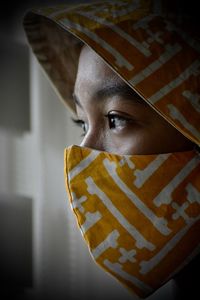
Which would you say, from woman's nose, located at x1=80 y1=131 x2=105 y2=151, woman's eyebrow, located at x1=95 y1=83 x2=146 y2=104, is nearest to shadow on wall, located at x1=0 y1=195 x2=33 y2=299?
woman's nose, located at x1=80 y1=131 x2=105 y2=151

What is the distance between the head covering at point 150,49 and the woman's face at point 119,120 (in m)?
0.05

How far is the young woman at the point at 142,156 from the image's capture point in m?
0.62

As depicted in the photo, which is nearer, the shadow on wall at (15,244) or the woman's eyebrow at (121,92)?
the woman's eyebrow at (121,92)

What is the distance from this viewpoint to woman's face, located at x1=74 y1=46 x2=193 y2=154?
2.19 ft

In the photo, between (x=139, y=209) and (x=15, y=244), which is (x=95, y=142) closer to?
(x=139, y=209)

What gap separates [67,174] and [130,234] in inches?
6.8

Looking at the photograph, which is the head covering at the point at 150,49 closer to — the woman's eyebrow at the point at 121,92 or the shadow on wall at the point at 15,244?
the woman's eyebrow at the point at 121,92

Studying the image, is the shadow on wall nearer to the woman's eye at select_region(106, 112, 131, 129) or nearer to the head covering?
the woman's eye at select_region(106, 112, 131, 129)

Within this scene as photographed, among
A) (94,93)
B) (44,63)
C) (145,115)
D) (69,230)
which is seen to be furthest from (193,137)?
(69,230)

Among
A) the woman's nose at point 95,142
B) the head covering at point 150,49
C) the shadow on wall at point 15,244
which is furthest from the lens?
the shadow on wall at point 15,244

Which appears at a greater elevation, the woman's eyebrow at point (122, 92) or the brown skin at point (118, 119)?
the woman's eyebrow at point (122, 92)

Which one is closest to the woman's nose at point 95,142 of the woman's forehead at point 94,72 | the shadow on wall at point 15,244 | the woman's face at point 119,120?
the woman's face at point 119,120

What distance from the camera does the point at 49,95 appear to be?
148 centimetres

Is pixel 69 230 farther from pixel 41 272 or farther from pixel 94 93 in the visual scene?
pixel 94 93
